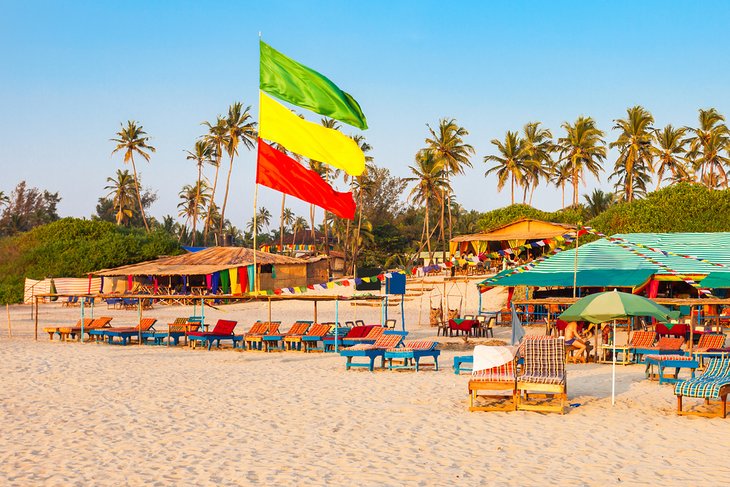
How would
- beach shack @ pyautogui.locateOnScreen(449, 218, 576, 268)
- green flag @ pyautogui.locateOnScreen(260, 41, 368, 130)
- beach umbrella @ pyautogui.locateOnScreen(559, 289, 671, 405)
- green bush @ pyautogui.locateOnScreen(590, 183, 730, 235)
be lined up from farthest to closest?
beach shack @ pyautogui.locateOnScreen(449, 218, 576, 268) → green bush @ pyautogui.locateOnScreen(590, 183, 730, 235) → green flag @ pyautogui.locateOnScreen(260, 41, 368, 130) → beach umbrella @ pyautogui.locateOnScreen(559, 289, 671, 405)

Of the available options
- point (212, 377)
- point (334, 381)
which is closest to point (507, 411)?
point (334, 381)

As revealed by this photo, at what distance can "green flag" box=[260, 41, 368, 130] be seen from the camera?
1673 centimetres

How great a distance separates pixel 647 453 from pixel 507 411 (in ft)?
9.58

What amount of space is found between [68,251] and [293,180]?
4008cm

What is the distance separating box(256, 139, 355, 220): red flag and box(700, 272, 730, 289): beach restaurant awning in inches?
484

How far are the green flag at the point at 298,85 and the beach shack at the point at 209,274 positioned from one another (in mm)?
27189

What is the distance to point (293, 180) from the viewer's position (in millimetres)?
16641

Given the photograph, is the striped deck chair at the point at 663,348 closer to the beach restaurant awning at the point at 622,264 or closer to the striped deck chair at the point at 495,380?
the striped deck chair at the point at 495,380

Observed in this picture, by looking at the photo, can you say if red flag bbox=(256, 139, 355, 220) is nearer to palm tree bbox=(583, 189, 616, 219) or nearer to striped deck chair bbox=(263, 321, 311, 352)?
striped deck chair bbox=(263, 321, 311, 352)

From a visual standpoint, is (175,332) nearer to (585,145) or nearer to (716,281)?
(716,281)

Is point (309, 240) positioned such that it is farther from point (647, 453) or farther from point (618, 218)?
point (647, 453)

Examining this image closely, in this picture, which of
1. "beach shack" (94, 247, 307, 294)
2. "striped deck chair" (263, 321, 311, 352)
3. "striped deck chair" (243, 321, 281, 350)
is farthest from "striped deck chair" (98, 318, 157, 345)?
"beach shack" (94, 247, 307, 294)

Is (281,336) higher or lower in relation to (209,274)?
lower

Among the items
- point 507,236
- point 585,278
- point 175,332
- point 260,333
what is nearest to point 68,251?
point 507,236
